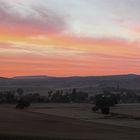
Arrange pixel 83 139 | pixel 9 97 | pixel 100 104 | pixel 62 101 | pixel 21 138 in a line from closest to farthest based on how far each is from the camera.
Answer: pixel 21 138, pixel 83 139, pixel 100 104, pixel 9 97, pixel 62 101

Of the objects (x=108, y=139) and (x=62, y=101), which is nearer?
(x=108, y=139)

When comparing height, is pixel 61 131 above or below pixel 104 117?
below

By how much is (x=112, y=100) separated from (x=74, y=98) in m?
43.9

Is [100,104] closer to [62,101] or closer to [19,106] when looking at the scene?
[19,106]

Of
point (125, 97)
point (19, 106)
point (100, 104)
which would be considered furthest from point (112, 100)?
point (125, 97)

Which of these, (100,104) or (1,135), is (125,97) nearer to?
(100,104)

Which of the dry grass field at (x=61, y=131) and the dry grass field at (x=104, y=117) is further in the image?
the dry grass field at (x=104, y=117)

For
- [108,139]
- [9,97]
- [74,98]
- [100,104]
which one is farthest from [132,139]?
[74,98]

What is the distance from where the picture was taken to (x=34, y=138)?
36.7 metres

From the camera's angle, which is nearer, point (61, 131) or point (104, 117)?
point (61, 131)

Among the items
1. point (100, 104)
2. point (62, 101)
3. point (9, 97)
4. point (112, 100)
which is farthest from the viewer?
point (62, 101)

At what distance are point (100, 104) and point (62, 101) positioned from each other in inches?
1792

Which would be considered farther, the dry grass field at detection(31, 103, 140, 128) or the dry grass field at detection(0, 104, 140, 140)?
the dry grass field at detection(31, 103, 140, 128)

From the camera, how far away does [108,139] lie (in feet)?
132
